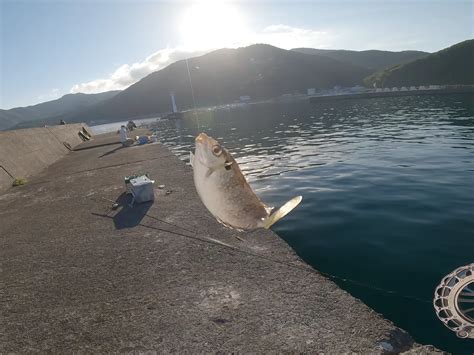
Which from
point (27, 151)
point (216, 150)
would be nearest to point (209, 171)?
point (216, 150)

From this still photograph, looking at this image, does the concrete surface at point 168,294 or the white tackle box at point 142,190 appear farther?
the white tackle box at point 142,190

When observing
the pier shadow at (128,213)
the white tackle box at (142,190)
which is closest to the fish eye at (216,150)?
the pier shadow at (128,213)

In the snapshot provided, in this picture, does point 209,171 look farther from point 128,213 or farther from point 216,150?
point 128,213

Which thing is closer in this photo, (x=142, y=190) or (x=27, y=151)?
(x=142, y=190)

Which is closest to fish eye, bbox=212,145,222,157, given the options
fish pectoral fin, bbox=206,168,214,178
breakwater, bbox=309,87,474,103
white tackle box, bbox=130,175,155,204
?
fish pectoral fin, bbox=206,168,214,178

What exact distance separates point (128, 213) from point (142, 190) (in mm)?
899

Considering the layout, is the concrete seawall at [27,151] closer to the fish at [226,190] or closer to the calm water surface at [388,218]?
the calm water surface at [388,218]

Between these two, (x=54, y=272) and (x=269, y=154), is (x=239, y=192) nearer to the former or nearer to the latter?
(x=54, y=272)

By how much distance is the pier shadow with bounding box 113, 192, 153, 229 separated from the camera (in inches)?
348

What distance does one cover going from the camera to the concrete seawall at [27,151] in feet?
57.2

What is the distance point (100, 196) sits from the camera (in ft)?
39.7

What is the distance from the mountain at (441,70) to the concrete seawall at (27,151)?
9971cm

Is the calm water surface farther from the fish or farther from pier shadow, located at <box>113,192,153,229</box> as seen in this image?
the fish

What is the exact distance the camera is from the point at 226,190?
2.45 metres
